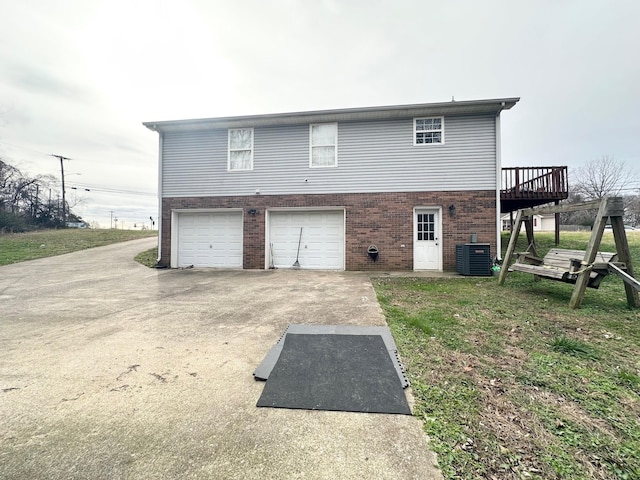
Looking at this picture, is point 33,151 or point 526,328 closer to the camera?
point 526,328

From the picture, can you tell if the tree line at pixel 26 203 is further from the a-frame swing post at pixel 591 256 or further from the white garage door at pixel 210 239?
the a-frame swing post at pixel 591 256


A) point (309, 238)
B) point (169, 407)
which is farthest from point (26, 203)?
point (169, 407)

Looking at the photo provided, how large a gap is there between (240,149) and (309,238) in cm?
422

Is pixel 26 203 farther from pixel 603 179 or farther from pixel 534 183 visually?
pixel 603 179

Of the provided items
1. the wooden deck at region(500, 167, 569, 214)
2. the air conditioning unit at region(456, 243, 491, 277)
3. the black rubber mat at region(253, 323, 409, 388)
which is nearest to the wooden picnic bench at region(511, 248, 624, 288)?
the air conditioning unit at region(456, 243, 491, 277)

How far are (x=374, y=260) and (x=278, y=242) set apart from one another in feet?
11.5

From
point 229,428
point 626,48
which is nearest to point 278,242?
point 229,428

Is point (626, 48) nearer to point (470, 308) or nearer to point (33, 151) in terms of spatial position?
point (470, 308)

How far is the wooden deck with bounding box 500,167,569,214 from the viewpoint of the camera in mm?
9008

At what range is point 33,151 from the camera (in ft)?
77.6

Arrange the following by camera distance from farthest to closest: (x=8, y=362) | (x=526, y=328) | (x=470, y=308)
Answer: (x=470, y=308) < (x=526, y=328) < (x=8, y=362)

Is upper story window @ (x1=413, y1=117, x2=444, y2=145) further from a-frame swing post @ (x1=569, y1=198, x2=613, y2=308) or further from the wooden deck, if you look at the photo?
a-frame swing post @ (x1=569, y1=198, x2=613, y2=308)

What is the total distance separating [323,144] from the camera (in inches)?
372

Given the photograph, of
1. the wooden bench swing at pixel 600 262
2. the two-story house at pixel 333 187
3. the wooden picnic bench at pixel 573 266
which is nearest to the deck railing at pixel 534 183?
the two-story house at pixel 333 187
